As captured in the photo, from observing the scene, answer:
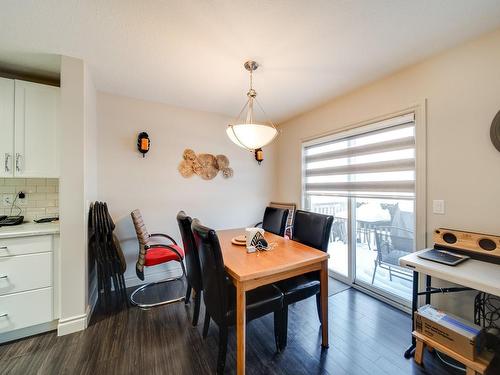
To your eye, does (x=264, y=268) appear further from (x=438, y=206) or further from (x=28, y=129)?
(x=28, y=129)

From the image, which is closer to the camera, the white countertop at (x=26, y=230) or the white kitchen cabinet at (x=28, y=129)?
the white countertop at (x=26, y=230)

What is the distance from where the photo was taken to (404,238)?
7.47ft

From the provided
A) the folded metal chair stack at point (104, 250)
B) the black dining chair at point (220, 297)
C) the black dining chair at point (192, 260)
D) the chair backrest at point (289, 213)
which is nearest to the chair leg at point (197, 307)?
the black dining chair at point (192, 260)

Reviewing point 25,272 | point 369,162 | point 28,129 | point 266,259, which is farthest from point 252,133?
point 25,272

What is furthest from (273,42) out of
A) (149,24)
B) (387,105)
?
(387,105)

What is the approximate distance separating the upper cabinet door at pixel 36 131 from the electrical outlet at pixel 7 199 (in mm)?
444

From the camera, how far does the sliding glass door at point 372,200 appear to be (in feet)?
7.29

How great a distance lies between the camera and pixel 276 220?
9.02ft

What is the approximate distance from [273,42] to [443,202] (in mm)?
2062

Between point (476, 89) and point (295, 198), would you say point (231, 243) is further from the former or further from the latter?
point (476, 89)

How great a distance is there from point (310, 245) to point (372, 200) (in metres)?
1.04

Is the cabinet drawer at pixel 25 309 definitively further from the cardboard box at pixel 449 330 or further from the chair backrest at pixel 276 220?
the cardboard box at pixel 449 330

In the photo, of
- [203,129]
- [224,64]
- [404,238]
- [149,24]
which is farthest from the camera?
[203,129]

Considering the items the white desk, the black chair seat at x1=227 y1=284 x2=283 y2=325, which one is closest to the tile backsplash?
the black chair seat at x1=227 y1=284 x2=283 y2=325
